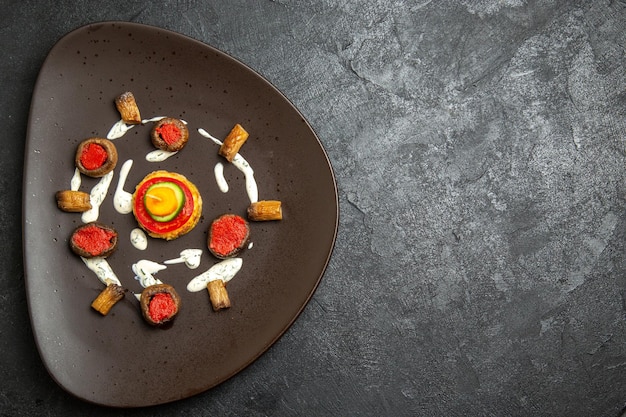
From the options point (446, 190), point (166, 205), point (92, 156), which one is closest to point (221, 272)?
point (166, 205)

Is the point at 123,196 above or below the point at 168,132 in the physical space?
below

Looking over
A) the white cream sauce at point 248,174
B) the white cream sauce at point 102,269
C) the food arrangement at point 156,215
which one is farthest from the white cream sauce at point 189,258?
the white cream sauce at point 248,174

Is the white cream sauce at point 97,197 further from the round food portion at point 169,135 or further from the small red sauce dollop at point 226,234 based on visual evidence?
the small red sauce dollop at point 226,234

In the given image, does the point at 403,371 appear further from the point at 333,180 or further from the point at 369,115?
the point at 369,115

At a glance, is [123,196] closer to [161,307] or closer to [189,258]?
[189,258]

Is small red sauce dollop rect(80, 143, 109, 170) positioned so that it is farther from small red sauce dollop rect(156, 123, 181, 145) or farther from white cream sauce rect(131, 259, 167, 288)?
white cream sauce rect(131, 259, 167, 288)

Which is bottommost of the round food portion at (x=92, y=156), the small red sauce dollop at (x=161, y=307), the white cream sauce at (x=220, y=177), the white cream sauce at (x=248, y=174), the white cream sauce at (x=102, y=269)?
the white cream sauce at (x=102, y=269)

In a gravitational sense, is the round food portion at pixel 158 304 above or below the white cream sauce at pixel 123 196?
below
